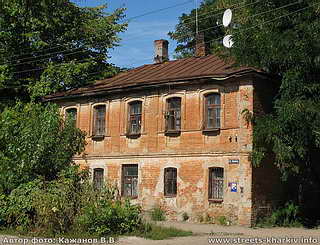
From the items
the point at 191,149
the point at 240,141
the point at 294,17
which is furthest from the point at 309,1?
the point at 191,149

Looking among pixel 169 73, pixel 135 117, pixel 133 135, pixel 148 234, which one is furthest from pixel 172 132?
pixel 148 234

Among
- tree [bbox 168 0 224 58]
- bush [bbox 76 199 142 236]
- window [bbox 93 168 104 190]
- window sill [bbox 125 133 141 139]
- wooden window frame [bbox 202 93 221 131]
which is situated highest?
tree [bbox 168 0 224 58]

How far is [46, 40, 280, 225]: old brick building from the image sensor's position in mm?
19844

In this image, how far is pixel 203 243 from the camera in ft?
44.9

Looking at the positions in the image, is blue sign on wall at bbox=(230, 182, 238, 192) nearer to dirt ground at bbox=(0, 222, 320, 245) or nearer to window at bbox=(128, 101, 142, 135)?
dirt ground at bbox=(0, 222, 320, 245)

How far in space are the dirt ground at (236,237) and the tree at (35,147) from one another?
2496mm

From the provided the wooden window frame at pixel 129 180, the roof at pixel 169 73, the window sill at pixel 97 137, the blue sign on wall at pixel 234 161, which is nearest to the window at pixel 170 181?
the wooden window frame at pixel 129 180

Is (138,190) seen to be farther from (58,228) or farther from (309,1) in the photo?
(309,1)

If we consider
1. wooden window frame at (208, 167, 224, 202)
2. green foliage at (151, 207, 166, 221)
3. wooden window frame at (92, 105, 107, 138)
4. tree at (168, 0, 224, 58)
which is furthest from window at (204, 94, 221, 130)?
tree at (168, 0, 224, 58)

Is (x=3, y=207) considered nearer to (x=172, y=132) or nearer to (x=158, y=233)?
(x=158, y=233)

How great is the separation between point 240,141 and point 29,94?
1647cm

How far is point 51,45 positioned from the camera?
107 feet

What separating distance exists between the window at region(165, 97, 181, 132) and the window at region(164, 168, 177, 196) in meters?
1.86

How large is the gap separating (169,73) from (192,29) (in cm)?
1713
